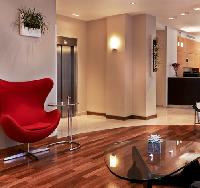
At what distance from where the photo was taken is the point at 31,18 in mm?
5172

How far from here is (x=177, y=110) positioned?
10.1 m

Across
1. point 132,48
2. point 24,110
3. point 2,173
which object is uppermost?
point 132,48

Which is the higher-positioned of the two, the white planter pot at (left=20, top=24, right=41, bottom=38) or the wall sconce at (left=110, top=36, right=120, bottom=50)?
the wall sconce at (left=110, top=36, right=120, bottom=50)

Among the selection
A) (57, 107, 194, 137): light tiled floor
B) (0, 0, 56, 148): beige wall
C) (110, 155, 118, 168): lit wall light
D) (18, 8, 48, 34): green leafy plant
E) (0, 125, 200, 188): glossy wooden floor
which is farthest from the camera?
(57, 107, 194, 137): light tiled floor

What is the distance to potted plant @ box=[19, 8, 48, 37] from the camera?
5121mm

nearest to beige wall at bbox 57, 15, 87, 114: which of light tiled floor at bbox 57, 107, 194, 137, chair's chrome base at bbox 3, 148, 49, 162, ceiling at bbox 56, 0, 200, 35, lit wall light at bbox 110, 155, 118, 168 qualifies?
ceiling at bbox 56, 0, 200, 35

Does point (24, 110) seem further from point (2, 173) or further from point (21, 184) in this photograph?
point (21, 184)

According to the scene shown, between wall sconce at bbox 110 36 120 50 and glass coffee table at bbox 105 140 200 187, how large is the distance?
481cm

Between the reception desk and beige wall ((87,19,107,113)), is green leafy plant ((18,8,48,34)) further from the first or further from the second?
the reception desk

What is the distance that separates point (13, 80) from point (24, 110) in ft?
1.87

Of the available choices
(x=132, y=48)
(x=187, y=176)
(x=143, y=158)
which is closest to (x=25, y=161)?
(x=143, y=158)

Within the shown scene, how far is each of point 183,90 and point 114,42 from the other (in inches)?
151

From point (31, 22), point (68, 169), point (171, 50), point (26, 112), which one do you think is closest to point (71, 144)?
point (26, 112)

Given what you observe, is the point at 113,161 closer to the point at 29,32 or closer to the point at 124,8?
the point at 29,32
